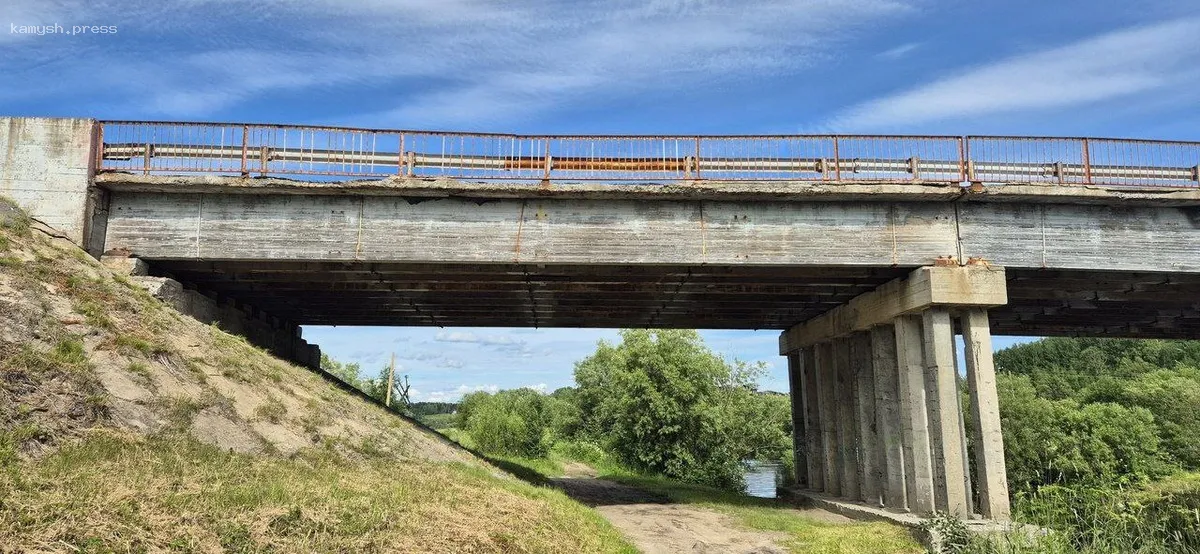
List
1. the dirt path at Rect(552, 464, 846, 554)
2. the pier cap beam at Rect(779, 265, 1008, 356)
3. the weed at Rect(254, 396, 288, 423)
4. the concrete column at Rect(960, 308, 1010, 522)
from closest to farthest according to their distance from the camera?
the weed at Rect(254, 396, 288, 423), the dirt path at Rect(552, 464, 846, 554), the concrete column at Rect(960, 308, 1010, 522), the pier cap beam at Rect(779, 265, 1008, 356)

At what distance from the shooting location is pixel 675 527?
1625cm

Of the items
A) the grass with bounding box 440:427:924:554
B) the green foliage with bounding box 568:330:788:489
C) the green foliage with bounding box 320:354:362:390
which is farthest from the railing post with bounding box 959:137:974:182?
the green foliage with bounding box 320:354:362:390

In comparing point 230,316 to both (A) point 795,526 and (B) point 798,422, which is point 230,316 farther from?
(B) point 798,422

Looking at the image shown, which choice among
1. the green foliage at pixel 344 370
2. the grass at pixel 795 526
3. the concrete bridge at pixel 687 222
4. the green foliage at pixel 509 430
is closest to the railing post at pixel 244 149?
the concrete bridge at pixel 687 222

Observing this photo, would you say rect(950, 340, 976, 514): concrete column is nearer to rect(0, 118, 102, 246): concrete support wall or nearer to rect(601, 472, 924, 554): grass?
rect(601, 472, 924, 554): grass

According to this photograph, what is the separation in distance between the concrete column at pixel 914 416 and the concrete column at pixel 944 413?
19 centimetres

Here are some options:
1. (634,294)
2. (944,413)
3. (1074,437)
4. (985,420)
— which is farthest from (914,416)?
(1074,437)

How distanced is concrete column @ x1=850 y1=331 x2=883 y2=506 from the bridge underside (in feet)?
5.11

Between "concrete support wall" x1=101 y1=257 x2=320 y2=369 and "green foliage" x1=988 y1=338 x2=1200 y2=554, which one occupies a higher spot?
"concrete support wall" x1=101 y1=257 x2=320 y2=369

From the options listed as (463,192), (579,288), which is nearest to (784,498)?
(579,288)

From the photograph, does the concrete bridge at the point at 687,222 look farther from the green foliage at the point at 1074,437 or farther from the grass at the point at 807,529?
the green foliage at the point at 1074,437

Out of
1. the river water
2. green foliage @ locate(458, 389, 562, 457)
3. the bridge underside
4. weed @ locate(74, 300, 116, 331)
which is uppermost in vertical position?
the bridge underside

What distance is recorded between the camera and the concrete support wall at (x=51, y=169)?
598 inches

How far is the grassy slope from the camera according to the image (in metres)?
7.46
